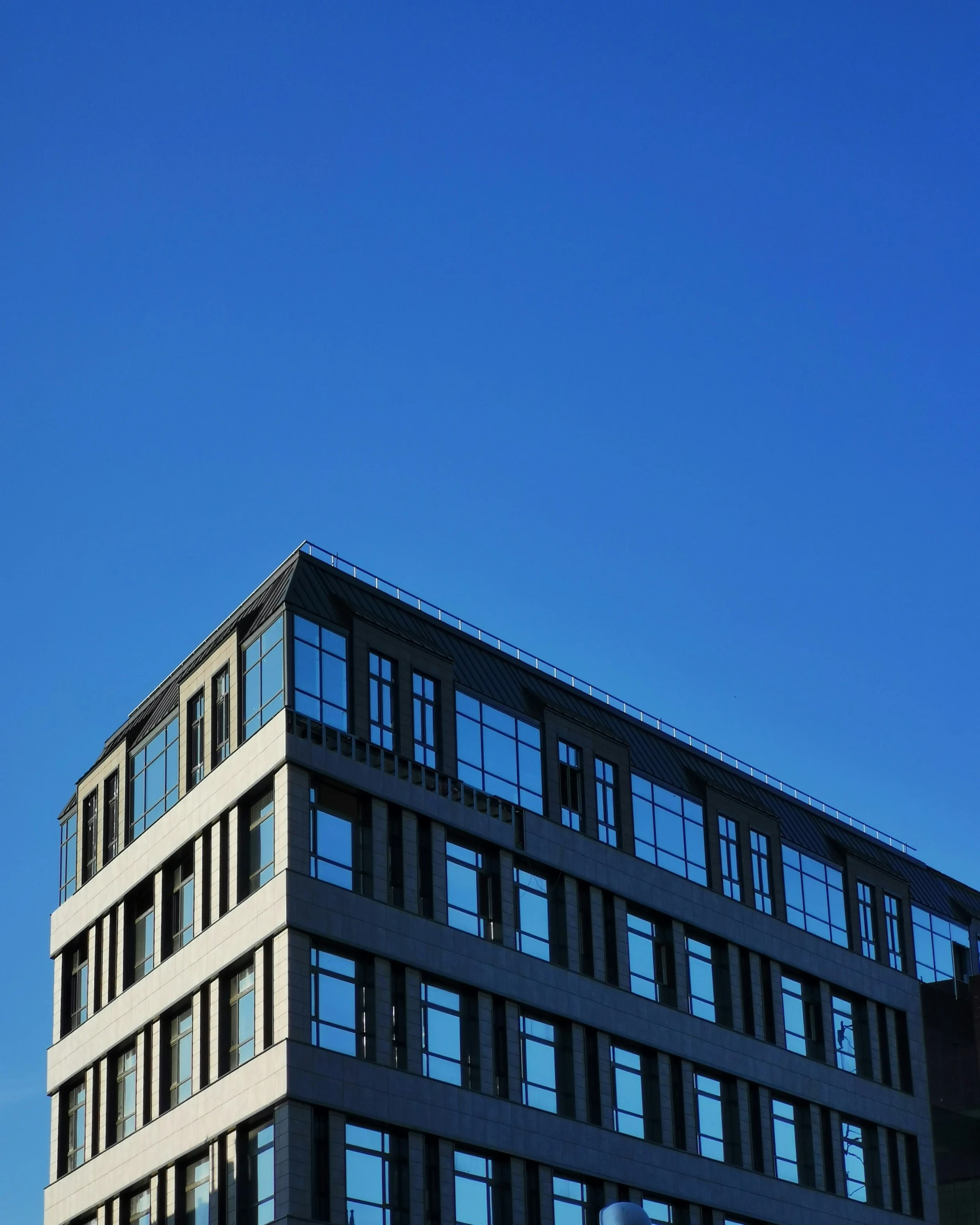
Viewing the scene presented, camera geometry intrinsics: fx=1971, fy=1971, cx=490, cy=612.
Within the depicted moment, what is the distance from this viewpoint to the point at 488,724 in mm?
66125

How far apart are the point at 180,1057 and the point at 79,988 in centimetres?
960

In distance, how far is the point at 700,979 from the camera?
71.2 meters

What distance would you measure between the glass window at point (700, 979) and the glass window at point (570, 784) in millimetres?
6789

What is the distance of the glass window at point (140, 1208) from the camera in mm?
61938

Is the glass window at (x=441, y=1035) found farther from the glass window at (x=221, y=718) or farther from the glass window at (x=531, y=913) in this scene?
the glass window at (x=221, y=718)

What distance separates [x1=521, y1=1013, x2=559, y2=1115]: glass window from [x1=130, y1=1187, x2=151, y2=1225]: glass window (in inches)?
483

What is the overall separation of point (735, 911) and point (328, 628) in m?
20.9

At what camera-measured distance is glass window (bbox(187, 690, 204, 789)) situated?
64.4 metres

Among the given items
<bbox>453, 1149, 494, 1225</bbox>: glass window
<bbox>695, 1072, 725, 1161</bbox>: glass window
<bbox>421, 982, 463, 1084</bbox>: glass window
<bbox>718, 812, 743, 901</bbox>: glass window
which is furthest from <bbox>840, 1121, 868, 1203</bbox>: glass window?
<bbox>421, 982, 463, 1084</bbox>: glass window

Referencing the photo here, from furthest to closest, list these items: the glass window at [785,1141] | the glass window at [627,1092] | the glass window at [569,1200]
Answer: the glass window at [785,1141]
the glass window at [627,1092]
the glass window at [569,1200]

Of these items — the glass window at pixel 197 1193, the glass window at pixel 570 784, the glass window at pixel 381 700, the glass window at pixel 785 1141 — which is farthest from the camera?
the glass window at pixel 785 1141

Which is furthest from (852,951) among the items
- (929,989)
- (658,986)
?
(658,986)


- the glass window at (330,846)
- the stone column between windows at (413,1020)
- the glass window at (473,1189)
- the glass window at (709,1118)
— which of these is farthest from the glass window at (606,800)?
the glass window at (473,1189)

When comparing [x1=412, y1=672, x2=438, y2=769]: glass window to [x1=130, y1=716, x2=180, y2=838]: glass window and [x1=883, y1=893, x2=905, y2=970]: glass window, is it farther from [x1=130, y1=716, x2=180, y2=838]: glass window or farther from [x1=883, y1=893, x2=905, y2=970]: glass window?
[x1=883, y1=893, x2=905, y2=970]: glass window
